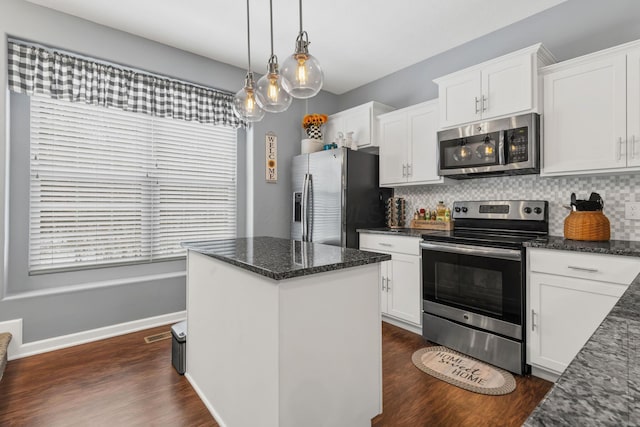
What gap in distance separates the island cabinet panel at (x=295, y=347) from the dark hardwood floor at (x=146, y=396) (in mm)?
323

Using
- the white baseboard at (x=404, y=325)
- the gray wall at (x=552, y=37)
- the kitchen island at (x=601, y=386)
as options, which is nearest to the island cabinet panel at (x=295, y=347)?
the kitchen island at (x=601, y=386)

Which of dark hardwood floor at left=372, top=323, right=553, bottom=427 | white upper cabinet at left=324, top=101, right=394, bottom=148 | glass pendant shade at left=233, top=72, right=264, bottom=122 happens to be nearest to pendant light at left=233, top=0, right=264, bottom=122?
glass pendant shade at left=233, top=72, right=264, bottom=122

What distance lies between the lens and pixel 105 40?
2.86m

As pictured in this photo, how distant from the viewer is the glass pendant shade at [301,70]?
1580 mm

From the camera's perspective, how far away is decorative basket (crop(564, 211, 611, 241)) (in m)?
2.17

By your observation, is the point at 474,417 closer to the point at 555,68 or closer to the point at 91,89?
the point at 555,68

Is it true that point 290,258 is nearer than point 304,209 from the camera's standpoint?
Yes

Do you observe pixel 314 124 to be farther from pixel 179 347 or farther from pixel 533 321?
pixel 533 321

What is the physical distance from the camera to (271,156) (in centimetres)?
393

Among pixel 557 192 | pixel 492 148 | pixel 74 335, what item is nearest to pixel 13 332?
pixel 74 335

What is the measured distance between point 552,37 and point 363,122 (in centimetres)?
183

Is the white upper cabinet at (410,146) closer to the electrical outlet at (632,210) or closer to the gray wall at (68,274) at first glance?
the electrical outlet at (632,210)

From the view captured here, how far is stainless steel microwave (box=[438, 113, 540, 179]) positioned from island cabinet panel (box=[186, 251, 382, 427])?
1.68m

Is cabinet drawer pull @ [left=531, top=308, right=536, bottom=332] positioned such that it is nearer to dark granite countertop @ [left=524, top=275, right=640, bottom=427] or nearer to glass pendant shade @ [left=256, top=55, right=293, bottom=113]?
dark granite countertop @ [left=524, top=275, right=640, bottom=427]
